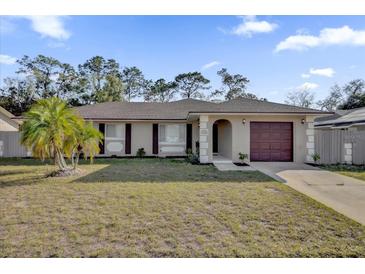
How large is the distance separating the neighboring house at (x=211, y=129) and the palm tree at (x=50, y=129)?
6.03 metres

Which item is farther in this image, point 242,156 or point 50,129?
point 242,156

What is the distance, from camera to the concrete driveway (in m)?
5.58

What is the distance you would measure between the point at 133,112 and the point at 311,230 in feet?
49.2

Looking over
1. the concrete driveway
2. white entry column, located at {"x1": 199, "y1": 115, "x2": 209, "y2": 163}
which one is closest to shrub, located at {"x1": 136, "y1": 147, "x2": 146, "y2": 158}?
white entry column, located at {"x1": 199, "y1": 115, "x2": 209, "y2": 163}

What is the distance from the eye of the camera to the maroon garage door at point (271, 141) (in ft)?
44.3

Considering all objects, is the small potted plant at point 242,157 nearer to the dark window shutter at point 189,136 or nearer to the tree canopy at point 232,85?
the dark window shutter at point 189,136

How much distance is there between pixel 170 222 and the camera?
182 inches

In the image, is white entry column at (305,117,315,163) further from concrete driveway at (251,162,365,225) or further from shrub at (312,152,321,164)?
concrete driveway at (251,162,365,225)

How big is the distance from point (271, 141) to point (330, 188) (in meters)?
6.23

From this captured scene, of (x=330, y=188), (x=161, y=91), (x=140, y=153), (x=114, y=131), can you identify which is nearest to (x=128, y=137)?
(x=114, y=131)

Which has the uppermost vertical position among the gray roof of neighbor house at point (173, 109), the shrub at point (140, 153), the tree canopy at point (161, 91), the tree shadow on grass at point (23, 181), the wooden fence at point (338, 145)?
the tree canopy at point (161, 91)

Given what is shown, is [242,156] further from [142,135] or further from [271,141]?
[142,135]

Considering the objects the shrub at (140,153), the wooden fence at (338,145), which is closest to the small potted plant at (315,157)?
the wooden fence at (338,145)

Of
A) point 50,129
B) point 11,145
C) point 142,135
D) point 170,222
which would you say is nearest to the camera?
point 170,222
